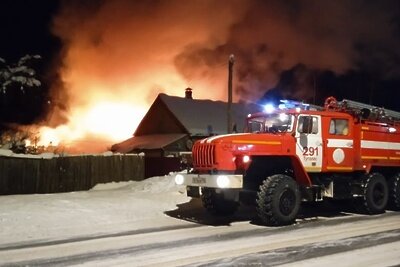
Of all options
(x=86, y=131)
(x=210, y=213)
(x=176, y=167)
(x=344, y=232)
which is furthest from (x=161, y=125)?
(x=344, y=232)

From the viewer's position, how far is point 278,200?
11.8 m

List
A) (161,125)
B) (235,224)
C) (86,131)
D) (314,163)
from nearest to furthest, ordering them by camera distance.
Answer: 1. (235,224)
2. (314,163)
3. (161,125)
4. (86,131)

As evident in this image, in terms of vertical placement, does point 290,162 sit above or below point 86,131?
below

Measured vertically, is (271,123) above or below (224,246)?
above

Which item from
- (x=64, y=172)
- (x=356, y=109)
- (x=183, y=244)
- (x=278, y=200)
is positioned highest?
(x=356, y=109)

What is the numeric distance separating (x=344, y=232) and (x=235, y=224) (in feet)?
8.13

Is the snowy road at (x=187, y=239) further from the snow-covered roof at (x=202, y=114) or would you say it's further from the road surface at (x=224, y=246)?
the snow-covered roof at (x=202, y=114)

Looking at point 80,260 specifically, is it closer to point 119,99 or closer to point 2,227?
point 2,227

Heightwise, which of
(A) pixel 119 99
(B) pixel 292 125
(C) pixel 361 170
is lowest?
(C) pixel 361 170

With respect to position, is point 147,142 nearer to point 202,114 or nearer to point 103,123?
point 202,114

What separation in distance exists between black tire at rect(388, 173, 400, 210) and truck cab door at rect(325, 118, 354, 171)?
212cm

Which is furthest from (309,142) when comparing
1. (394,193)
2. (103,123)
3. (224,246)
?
(103,123)

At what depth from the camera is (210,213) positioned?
13836 mm

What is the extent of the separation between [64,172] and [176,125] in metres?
18.2
